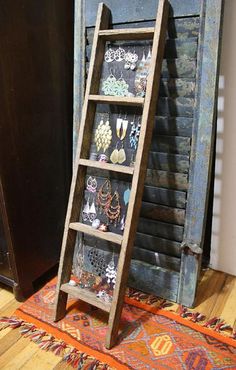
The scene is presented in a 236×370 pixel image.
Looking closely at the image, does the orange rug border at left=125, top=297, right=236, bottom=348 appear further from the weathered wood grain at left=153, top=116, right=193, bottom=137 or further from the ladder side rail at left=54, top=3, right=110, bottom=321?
the weathered wood grain at left=153, top=116, right=193, bottom=137

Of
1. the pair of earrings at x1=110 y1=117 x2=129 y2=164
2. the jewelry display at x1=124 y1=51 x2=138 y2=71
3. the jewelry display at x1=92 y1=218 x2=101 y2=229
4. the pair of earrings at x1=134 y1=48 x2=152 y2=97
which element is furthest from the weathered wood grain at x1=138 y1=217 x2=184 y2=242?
the jewelry display at x1=124 y1=51 x2=138 y2=71

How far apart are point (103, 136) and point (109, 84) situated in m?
0.23

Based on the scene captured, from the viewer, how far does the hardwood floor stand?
1263 mm

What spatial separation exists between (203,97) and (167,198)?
47cm

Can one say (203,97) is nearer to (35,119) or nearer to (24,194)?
(35,119)

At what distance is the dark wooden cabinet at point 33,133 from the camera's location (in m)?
1.34

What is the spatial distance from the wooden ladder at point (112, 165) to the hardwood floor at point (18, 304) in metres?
0.18

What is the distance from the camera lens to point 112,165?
4.30ft

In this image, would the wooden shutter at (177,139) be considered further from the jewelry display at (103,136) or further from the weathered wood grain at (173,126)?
the jewelry display at (103,136)

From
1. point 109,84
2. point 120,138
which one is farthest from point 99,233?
point 109,84

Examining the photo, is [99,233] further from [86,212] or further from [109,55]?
[109,55]

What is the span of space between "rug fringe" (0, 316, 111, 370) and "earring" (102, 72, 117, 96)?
3.59ft

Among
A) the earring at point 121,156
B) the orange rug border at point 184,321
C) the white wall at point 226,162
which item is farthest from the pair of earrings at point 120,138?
the orange rug border at point 184,321

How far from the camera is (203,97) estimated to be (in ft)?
4.25
